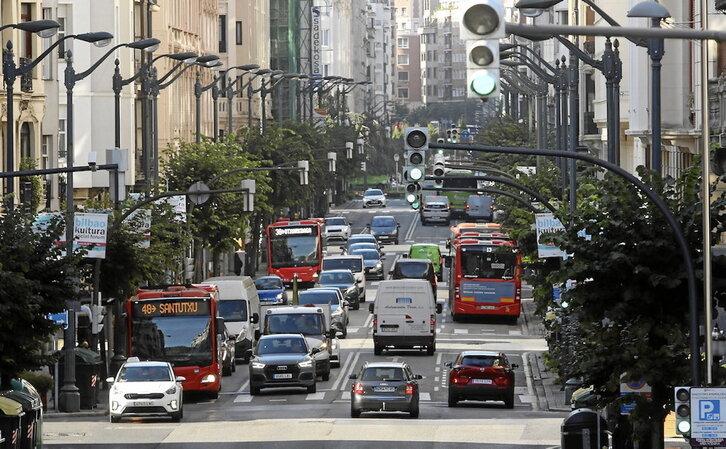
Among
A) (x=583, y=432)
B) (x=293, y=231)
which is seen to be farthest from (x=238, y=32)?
(x=583, y=432)

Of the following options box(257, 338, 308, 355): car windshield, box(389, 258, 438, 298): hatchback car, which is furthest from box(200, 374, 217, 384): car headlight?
box(389, 258, 438, 298): hatchback car

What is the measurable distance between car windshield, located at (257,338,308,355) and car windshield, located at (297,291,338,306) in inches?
576

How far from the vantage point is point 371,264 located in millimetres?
85562

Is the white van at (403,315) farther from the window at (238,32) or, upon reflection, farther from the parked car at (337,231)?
the window at (238,32)

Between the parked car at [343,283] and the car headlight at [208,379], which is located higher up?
the parked car at [343,283]

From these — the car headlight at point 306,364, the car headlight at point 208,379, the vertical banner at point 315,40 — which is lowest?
the car headlight at point 208,379

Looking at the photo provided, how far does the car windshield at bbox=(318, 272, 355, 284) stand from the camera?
7175 centimetres

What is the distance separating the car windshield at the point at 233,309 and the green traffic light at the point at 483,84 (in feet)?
141

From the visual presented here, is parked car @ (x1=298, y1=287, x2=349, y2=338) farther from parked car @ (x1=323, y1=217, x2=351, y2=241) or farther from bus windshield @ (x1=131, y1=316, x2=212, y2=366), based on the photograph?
parked car @ (x1=323, y1=217, x2=351, y2=241)

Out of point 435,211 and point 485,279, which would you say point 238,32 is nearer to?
point 435,211

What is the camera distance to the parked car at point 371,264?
280 feet

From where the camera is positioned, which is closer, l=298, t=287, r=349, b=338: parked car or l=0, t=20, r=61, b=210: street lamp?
l=0, t=20, r=61, b=210: street lamp

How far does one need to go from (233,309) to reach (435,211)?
6585 cm

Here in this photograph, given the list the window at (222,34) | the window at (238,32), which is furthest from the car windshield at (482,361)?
the window at (238,32)
